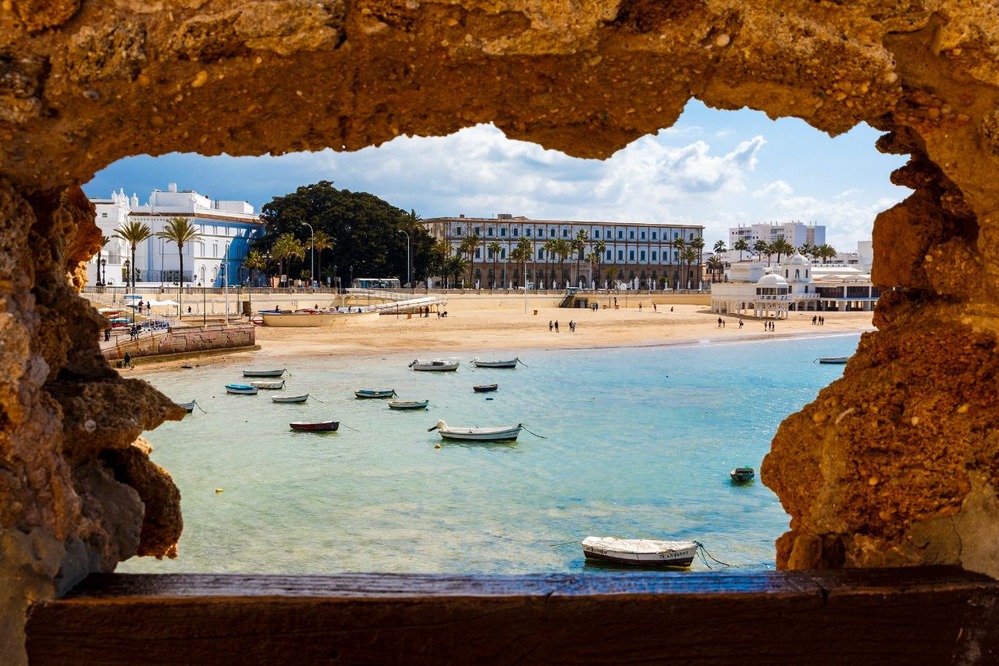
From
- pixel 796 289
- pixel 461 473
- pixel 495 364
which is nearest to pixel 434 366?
pixel 495 364

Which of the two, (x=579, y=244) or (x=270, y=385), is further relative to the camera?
(x=579, y=244)

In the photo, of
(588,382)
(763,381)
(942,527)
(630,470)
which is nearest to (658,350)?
(763,381)

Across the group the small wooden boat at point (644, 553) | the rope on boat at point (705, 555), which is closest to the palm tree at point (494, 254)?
the rope on boat at point (705, 555)

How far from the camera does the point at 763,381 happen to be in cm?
3950

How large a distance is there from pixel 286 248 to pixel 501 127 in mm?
76538

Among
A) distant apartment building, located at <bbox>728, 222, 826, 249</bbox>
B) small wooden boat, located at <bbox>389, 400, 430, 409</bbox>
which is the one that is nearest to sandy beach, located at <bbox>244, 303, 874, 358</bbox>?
small wooden boat, located at <bbox>389, 400, 430, 409</bbox>

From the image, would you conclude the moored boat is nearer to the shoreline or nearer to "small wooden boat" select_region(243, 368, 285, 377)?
"small wooden boat" select_region(243, 368, 285, 377)

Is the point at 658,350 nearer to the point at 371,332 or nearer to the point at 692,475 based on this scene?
the point at 371,332

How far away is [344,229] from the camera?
83750mm

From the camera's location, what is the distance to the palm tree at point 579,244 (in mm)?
117219

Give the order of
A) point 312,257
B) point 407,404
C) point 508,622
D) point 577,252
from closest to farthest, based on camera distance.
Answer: point 508,622
point 407,404
point 312,257
point 577,252

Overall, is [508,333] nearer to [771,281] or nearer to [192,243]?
[771,281]

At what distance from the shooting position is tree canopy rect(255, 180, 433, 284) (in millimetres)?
83312

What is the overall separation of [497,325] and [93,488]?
59.4 meters
